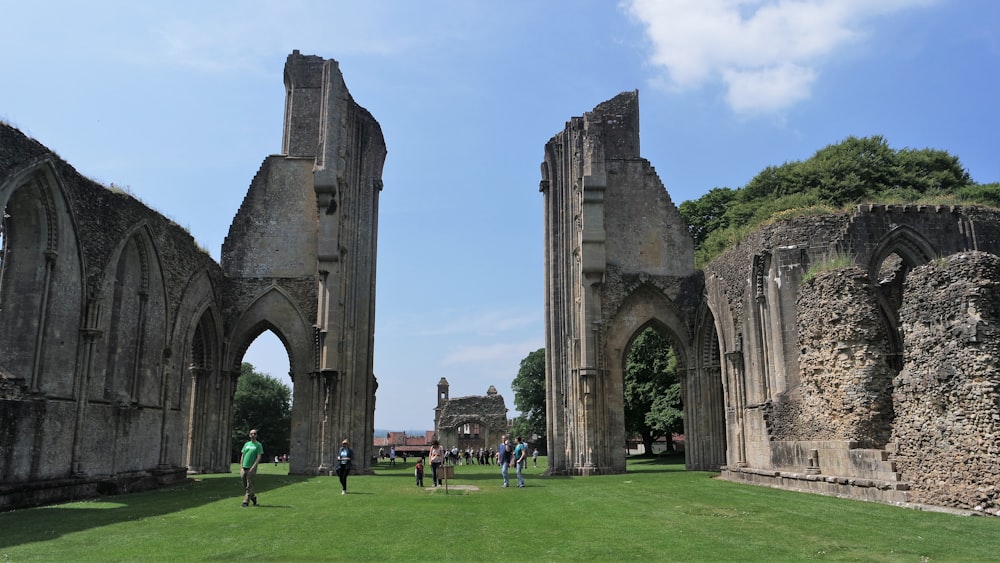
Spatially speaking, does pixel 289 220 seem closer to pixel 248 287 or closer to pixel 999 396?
pixel 248 287

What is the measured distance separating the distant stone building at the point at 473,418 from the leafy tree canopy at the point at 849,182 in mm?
23579

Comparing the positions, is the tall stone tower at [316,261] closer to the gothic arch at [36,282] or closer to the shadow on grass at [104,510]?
the shadow on grass at [104,510]

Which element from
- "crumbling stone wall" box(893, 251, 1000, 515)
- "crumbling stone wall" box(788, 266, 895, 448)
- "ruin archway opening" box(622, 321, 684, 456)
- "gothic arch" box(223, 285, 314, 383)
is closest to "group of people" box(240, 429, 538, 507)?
"crumbling stone wall" box(788, 266, 895, 448)

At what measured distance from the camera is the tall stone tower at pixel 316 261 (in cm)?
2397

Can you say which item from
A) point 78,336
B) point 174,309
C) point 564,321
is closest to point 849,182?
point 564,321

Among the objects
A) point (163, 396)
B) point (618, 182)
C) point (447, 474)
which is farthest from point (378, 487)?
point (618, 182)

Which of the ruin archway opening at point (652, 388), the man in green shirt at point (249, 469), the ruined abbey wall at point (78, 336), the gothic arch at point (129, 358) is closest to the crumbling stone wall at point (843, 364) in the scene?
the man in green shirt at point (249, 469)

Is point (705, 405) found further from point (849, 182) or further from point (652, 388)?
point (849, 182)

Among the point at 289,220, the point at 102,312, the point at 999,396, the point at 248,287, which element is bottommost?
the point at 999,396

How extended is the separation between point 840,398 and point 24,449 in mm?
15176

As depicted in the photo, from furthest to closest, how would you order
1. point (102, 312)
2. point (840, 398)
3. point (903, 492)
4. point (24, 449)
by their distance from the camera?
point (102, 312)
point (840, 398)
point (24, 449)
point (903, 492)

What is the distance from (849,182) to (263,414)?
39069mm

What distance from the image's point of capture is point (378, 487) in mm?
17094

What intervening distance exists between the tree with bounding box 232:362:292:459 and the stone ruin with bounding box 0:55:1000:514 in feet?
86.8
